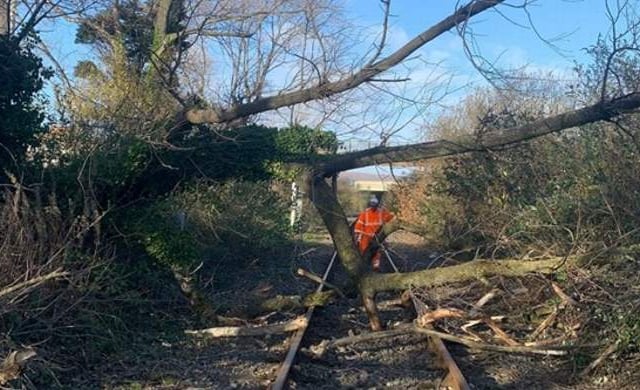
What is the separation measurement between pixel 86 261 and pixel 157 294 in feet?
9.92

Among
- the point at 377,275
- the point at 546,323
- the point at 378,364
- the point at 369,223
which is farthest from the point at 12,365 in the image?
the point at 369,223

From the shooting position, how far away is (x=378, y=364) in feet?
33.0

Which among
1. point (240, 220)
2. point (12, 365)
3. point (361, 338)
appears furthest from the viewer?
point (240, 220)

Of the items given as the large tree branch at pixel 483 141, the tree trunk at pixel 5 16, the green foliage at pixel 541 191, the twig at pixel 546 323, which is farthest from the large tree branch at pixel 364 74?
the tree trunk at pixel 5 16

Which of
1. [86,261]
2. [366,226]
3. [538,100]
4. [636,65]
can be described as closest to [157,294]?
[86,261]

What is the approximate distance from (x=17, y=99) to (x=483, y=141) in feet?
24.3

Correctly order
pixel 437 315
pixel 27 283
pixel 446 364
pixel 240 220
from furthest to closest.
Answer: pixel 240 220 < pixel 437 315 < pixel 446 364 < pixel 27 283

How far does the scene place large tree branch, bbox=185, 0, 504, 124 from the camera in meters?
11.0

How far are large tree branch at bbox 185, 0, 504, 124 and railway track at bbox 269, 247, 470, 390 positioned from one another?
130 inches

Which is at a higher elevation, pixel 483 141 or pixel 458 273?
pixel 483 141

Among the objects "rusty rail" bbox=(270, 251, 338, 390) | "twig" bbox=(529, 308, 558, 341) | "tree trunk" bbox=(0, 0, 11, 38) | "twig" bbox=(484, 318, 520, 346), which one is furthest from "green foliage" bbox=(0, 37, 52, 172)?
"twig" bbox=(529, 308, 558, 341)

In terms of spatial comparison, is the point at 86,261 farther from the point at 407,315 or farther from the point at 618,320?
the point at 618,320

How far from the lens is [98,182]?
12.6 m

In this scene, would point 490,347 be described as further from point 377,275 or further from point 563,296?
point 377,275
